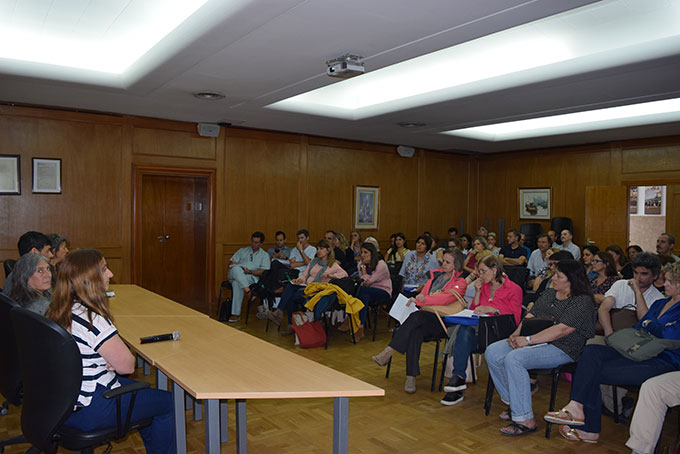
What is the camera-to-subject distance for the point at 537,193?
36.7 ft

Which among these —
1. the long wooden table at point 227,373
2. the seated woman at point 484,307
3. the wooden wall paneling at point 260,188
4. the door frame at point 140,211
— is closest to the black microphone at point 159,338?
the long wooden table at point 227,373

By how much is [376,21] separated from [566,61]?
2.36 m

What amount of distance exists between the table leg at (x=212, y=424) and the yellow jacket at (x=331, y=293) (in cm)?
367

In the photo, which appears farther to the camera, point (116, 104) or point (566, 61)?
point (116, 104)

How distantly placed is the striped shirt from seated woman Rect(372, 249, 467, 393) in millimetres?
2835

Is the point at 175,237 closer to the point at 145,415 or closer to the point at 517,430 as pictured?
the point at 145,415

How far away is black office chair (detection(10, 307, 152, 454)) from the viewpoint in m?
2.29

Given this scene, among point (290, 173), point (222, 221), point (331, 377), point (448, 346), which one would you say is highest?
point (290, 173)

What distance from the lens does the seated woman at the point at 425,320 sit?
4766mm

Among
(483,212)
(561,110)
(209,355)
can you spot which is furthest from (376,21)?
(483,212)

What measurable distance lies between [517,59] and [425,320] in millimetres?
3163

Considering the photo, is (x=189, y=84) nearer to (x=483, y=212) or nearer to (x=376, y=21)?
(x=376, y=21)

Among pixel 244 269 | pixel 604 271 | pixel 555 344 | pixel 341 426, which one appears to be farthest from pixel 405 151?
pixel 341 426

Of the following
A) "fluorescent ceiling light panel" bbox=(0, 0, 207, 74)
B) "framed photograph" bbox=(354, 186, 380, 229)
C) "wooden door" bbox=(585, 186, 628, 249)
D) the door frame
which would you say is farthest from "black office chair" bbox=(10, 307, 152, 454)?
"wooden door" bbox=(585, 186, 628, 249)
